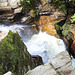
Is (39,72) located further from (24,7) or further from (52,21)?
(24,7)

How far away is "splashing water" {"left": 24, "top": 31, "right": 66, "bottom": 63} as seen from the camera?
6.28 meters

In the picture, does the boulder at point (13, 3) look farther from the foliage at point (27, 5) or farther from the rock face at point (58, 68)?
the rock face at point (58, 68)

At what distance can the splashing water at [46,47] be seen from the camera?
20.6 ft

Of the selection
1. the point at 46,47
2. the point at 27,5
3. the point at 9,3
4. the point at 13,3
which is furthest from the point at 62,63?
the point at 9,3

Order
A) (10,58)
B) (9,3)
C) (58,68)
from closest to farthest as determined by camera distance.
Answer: (58,68) → (10,58) → (9,3)

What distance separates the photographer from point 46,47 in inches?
257

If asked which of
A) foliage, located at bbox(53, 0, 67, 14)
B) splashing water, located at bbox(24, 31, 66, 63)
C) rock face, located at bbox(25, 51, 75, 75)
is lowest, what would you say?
splashing water, located at bbox(24, 31, 66, 63)

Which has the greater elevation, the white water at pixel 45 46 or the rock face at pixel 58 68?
the rock face at pixel 58 68

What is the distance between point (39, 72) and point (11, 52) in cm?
120

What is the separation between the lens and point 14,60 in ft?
9.09

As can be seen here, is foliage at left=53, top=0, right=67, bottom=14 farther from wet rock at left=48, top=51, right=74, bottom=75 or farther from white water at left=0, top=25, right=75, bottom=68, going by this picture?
wet rock at left=48, top=51, right=74, bottom=75

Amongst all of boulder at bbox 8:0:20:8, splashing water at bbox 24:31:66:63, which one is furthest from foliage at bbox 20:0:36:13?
splashing water at bbox 24:31:66:63

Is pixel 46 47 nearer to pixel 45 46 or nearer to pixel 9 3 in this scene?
pixel 45 46

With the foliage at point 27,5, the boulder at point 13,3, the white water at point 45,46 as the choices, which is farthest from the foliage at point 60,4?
the boulder at point 13,3
